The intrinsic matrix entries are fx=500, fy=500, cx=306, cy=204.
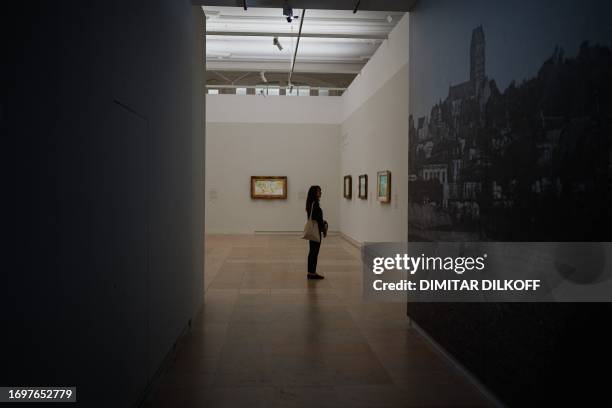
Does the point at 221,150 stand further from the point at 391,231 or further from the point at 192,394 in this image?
the point at 192,394

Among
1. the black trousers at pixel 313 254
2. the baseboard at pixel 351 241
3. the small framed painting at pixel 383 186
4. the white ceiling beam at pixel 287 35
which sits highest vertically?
the white ceiling beam at pixel 287 35

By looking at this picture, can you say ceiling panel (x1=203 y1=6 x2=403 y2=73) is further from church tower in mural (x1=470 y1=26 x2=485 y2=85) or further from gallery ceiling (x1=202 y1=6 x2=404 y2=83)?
church tower in mural (x1=470 y1=26 x2=485 y2=85)

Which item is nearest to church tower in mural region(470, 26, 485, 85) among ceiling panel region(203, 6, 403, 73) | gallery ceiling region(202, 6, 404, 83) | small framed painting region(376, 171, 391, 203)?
small framed painting region(376, 171, 391, 203)

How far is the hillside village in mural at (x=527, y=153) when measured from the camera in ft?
12.8

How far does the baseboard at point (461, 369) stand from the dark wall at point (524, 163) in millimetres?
83

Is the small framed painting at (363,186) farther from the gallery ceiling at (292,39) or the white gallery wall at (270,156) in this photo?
the white gallery wall at (270,156)

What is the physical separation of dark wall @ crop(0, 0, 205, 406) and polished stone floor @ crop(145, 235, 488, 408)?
70 centimetres

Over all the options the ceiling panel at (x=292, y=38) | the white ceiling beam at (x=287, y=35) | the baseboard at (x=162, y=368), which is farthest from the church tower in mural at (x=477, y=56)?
the white ceiling beam at (x=287, y=35)

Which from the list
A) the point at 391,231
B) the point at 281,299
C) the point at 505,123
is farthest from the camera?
the point at 391,231

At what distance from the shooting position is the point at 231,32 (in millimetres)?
16641

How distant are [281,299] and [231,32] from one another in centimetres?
998

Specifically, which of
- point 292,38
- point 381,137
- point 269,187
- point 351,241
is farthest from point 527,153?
point 269,187

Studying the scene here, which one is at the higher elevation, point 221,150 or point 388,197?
point 221,150

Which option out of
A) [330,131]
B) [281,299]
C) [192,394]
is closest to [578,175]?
[192,394]
